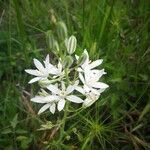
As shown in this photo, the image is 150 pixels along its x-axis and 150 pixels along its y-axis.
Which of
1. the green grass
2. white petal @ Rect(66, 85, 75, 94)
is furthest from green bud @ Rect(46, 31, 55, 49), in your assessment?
the green grass

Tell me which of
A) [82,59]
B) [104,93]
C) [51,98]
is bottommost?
[104,93]

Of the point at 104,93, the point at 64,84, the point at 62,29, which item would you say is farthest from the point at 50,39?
the point at 104,93

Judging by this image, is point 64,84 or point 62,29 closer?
point 62,29

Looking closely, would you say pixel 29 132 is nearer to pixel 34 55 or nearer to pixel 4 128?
pixel 4 128

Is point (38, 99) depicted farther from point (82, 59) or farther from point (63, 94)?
point (82, 59)

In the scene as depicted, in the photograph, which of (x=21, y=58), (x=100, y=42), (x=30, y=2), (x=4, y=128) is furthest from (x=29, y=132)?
(x=30, y=2)

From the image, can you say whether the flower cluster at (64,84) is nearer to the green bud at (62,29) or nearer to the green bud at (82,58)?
the green bud at (82,58)

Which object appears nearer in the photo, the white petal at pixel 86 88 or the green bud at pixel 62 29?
the green bud at pixel 62 29

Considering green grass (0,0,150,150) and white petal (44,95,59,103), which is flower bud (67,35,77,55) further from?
green grass (0,0,150,150)

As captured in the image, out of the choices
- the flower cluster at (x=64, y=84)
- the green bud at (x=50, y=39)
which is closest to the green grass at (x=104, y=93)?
the flower cluster at (x=64, y=84)
